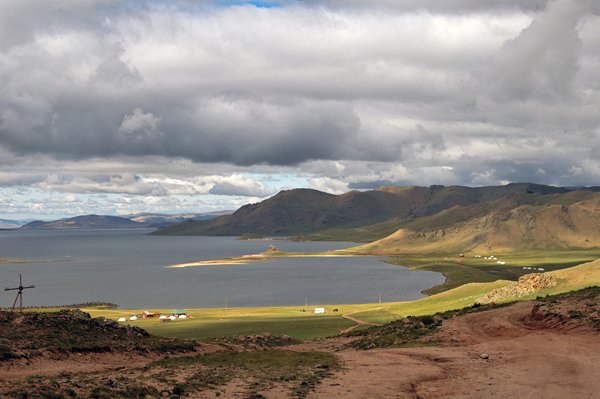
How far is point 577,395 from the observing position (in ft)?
111

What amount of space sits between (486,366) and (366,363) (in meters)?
8.54

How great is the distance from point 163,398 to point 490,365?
23.3m

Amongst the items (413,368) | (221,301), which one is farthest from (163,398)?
(221,301)

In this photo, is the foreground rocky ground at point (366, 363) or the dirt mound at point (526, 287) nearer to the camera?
the foreground rocky ground at point (366, 363)

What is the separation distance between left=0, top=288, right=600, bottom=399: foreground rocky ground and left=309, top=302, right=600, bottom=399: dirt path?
7 cm

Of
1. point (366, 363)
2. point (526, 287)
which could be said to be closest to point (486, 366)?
point (366, 363)

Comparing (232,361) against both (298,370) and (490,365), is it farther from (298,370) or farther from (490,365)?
(490,365)

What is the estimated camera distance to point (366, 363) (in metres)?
44.1

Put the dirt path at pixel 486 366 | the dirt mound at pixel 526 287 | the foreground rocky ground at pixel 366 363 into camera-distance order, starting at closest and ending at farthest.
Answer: the foreground rocky ground at pixel 366 363 → the dirt path at pixel 486 366 → the dirt mound at pixel 526 287

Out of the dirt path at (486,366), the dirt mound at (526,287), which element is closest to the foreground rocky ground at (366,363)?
the dirt path at (486,366)

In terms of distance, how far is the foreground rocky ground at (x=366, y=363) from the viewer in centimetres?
3459

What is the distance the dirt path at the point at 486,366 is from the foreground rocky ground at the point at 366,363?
7 cm

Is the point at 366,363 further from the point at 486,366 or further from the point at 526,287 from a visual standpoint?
the point at 526,287

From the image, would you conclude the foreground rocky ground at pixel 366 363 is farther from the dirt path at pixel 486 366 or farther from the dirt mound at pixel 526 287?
the dirt mound at pixel 526 287
